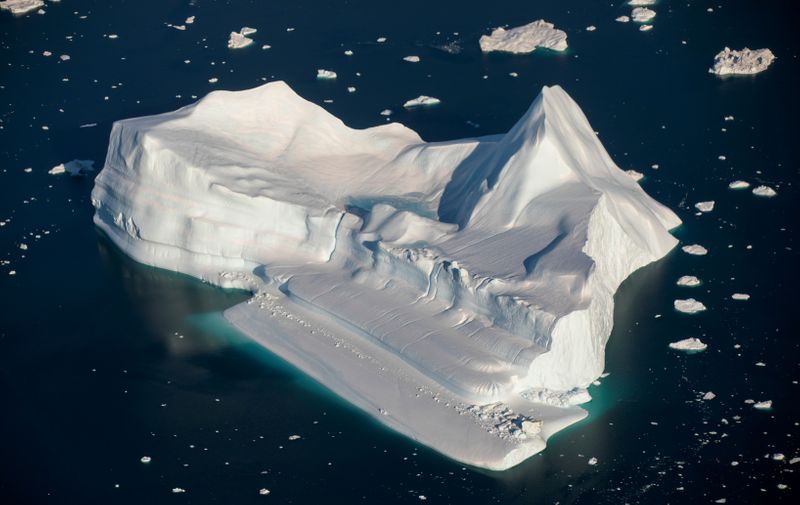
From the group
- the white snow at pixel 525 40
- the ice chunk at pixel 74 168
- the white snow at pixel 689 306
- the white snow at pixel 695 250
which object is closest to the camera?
the white snow at pixel 689 306

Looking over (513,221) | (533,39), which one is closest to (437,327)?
(513,221)

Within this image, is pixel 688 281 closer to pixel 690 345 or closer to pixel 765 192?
pixel 690 345

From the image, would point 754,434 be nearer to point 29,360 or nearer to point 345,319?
point 345,319

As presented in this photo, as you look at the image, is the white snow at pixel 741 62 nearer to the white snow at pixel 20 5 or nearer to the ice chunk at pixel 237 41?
the ice chunk at pixel 237 41

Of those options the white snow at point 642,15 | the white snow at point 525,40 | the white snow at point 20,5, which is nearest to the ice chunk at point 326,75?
the white snow at point 525,40

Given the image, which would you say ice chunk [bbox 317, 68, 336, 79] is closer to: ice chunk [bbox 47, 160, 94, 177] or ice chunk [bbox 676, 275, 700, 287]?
ice chunk [bbox 47, 160, 94, 177]

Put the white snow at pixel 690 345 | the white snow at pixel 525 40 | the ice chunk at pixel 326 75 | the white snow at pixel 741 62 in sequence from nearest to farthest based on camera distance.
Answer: the white snow at pixel 690 345
the white snow at pixel 741 62
the ice chunk at pixel 326 75
the white snow at pixel 525 40

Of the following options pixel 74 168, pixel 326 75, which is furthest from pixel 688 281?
pixel 74 168

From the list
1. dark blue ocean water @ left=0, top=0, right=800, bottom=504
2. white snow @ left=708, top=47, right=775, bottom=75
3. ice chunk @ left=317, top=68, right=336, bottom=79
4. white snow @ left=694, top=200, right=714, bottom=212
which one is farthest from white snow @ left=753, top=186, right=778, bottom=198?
ice chunk @ left=317, top=68, right=336, bottom=79
